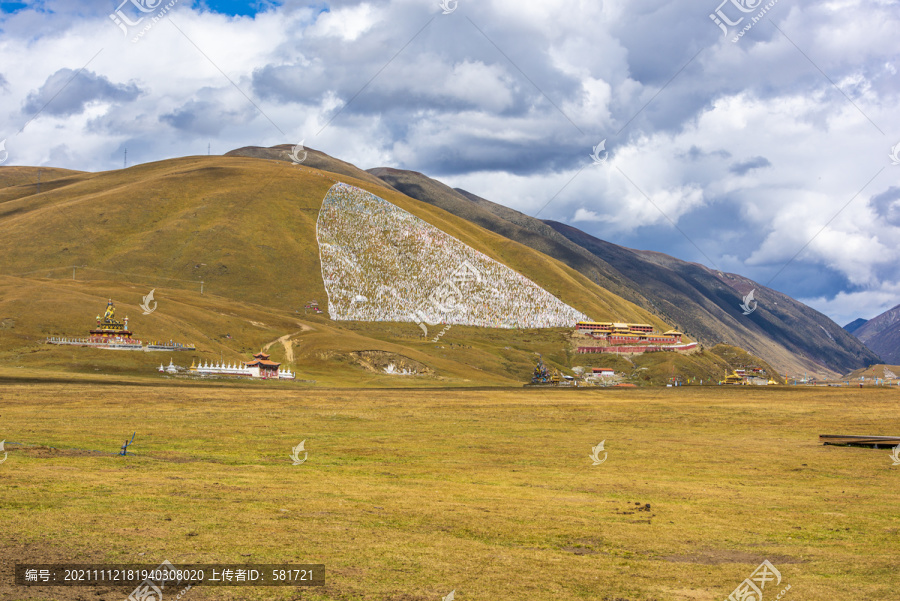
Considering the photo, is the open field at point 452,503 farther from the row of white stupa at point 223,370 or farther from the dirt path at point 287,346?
the dirt path at point 287,346

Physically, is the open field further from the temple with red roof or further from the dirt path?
the dirt path

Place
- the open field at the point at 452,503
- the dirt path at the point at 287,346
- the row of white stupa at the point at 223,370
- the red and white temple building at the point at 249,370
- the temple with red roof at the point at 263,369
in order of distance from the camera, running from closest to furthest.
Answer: the open field at the point at 452,503 → the row of white stupa at the point at 223,370 → the red and white temple building at the point at 249,370 → the temple with red roof at the point at 263,369 → the dirt path at the point at 287,346

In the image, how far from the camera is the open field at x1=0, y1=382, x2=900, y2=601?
65.8 feet

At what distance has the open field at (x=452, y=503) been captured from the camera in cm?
2006

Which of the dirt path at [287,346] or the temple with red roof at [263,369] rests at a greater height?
the dirt path at [287,346]

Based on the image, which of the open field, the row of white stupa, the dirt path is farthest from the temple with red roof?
the open field

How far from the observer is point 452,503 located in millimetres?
29641

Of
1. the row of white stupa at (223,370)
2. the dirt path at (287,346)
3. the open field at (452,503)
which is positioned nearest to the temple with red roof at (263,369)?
the row of white stupa at (223,370)

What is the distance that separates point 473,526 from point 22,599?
13622 mm

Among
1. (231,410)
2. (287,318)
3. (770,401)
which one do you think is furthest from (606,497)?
(287,318)

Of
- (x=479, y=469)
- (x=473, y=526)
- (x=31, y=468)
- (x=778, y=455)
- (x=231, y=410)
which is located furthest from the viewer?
(x=231, y=410)

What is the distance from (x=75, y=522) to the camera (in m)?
23.1

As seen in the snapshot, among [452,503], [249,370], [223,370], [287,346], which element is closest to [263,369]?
[249,370]

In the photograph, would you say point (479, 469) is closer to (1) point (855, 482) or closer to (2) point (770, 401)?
(1) point (855, 482)
